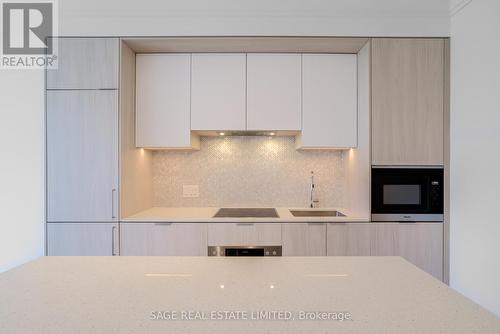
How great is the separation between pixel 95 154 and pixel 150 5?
120 cm

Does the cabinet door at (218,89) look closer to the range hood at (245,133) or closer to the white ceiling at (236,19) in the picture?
the range hood at (245,133)

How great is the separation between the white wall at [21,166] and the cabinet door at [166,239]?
68 centimetres

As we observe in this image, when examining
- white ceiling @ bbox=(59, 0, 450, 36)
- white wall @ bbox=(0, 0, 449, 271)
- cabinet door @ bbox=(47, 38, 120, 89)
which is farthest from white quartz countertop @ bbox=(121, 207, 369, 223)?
white ceiling @ bbox=(59, 0, 450, 36)

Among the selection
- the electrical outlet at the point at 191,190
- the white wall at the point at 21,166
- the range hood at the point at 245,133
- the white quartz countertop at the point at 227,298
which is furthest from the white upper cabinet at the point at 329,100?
the white wall at the point at 21,166

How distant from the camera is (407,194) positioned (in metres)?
2.19

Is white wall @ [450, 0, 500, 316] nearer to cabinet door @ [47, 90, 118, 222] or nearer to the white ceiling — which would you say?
the white ceiling

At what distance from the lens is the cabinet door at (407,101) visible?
217cm

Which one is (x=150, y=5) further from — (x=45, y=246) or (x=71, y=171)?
(x=45, y=246)

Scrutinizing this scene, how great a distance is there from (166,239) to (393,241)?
5.67ft

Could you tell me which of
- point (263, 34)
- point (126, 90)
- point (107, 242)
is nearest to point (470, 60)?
point (263, 34)

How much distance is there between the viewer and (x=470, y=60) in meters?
1.97

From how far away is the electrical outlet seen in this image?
9.22 ft

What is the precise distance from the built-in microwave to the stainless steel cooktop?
818 millimetres

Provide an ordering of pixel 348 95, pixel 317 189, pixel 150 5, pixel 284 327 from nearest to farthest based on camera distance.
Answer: pixel 284 327 → pixel 150 5 → pixel 348 95 → pixel 317 189
